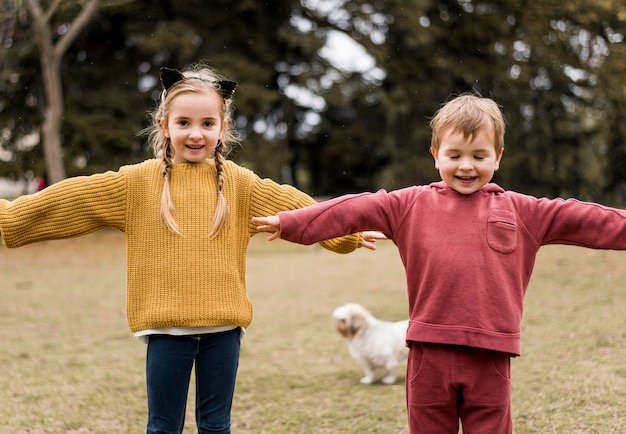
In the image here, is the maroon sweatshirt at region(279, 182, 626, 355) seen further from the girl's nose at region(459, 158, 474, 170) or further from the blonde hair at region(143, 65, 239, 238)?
the blonde hair at region(143, 65, 239, 238)

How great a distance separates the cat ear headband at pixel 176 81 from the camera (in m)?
2.97

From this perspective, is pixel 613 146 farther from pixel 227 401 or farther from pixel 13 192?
pixel 227 401

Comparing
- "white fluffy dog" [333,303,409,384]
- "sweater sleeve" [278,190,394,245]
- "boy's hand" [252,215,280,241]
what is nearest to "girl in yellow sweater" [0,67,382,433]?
"boy's hand" [252,215,280,241]

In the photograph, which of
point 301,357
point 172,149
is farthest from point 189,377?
point 301,357

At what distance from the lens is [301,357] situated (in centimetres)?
631

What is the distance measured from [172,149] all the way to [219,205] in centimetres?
29

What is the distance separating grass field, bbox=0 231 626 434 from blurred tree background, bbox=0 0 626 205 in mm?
7175

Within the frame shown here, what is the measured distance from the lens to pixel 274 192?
3.11m

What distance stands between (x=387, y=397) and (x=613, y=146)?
766 inches

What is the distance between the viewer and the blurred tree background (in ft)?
58.8

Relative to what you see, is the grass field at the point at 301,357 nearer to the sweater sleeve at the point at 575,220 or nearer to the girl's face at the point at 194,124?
the sweater sleeve at the point at 575,220

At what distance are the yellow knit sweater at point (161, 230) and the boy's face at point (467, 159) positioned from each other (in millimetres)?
778

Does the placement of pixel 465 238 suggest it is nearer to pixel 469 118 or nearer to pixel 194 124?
pixel 469 118

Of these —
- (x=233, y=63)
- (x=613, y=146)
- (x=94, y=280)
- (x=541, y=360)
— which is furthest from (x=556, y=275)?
(x=613, y=146)
